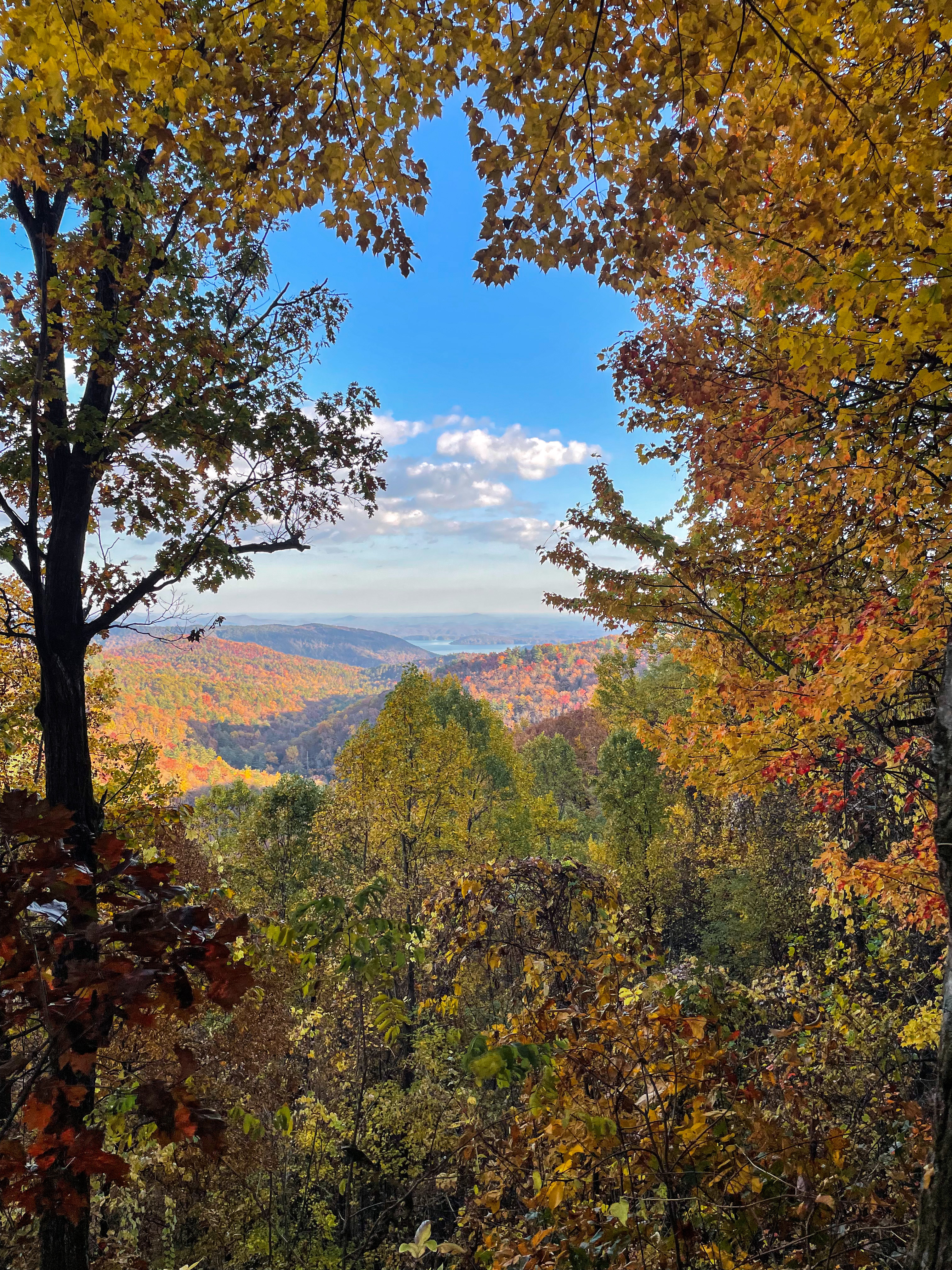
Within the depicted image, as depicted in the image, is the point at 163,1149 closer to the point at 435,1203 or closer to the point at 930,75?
the point at 435,1203

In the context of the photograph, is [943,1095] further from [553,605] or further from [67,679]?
[553,605]

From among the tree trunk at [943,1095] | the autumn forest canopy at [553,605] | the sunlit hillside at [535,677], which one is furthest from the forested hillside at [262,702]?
the tree trunk at [943,1095]

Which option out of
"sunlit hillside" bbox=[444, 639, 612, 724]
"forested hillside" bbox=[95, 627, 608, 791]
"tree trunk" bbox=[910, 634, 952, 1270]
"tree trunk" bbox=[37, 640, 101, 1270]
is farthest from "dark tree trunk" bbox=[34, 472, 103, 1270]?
"sunlit hillside" bbox=[444, 639, 612, 724]

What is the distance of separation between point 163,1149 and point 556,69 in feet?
31.0

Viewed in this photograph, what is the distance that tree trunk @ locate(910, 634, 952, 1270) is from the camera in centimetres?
180

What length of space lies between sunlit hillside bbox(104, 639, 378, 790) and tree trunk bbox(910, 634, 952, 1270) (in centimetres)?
5238

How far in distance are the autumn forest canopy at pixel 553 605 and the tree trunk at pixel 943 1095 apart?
0.5 inches

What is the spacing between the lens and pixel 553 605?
769 centimetres

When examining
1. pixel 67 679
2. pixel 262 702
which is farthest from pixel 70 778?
pixel 262 702

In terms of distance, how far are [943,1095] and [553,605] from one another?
20.1 ft

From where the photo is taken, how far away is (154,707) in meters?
93.5

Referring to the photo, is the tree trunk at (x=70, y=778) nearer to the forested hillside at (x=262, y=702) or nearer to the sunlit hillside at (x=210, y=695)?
the sunlit hillside at (x=210, y=695)

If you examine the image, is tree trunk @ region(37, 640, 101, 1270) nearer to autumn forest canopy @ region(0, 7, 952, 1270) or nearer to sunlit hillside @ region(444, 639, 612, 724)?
autumn forest canopy @ region(0, 7, 952, 1270)

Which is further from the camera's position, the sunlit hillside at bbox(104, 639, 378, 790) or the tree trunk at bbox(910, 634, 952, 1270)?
the sunlit hillside at bbox(104, 639, 378, 790)
